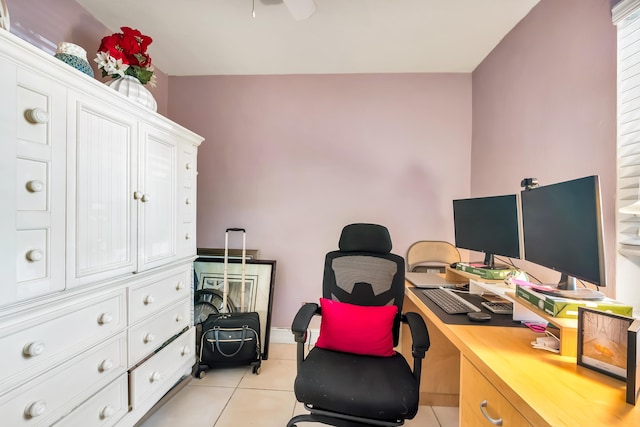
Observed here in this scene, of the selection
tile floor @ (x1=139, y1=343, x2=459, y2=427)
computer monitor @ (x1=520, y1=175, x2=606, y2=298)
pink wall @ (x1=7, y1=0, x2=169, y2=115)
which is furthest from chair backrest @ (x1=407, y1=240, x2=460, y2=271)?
pink wall @ (x1=7, y1=0, x2=169, y2=115)

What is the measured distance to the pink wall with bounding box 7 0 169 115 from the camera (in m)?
1.51

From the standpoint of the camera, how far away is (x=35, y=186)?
3.51 ft

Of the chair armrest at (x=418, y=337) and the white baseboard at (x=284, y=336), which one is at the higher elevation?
the chair armrest at (x=418, y=337)

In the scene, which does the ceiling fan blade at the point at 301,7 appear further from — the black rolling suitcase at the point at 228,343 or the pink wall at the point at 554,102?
the black rolling suitcase at the point at 228,343

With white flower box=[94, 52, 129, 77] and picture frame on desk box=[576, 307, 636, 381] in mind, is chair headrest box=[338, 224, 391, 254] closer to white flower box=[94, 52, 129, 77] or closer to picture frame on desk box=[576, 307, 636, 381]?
picture frame on desk box=[576, 307, 636, 381]

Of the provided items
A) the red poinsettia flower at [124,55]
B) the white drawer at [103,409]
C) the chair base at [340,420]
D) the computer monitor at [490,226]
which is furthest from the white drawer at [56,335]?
the computer monitor at [490,226]

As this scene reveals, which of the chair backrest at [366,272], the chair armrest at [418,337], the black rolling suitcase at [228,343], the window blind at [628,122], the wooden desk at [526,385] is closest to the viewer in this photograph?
the wooden desk at [526,385]

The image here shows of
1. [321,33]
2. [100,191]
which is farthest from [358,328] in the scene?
[321,33]

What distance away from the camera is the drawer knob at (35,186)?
106cm

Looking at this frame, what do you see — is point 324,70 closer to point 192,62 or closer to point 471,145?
point 192,62

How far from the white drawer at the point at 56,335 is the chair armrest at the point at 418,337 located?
1447 mm

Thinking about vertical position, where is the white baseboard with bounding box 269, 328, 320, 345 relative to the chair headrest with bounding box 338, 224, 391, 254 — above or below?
below

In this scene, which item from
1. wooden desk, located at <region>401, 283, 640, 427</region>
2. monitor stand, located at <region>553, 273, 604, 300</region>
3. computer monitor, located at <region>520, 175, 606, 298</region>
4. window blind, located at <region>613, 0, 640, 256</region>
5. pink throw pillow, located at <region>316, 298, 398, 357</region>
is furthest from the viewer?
pink throw pillow, located at <region>316, 298, 398, 357</region>

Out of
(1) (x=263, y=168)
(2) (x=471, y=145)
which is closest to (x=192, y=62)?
(1) (x=263, y=168)
